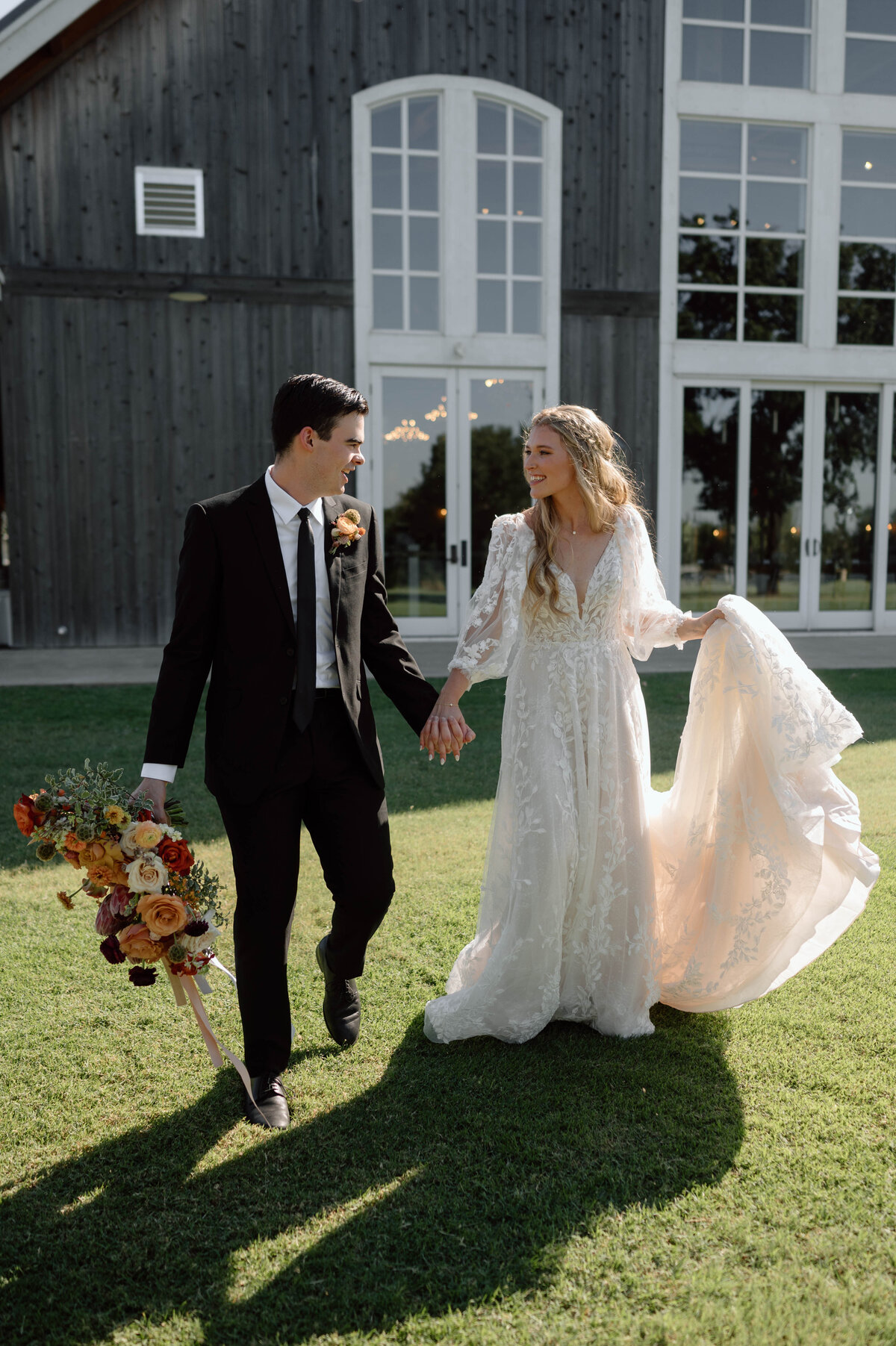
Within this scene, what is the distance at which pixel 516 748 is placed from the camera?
323cm

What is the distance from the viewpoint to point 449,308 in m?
11.7

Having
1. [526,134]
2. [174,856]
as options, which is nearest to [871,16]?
[526,134]

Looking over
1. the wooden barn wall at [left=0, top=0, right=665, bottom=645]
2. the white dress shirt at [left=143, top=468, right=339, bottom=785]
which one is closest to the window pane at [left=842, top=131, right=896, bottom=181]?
the wooden barn wall at [left=0, top=0, right=665, bottom=645]

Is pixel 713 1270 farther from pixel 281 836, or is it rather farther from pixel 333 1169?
pixel 281 836

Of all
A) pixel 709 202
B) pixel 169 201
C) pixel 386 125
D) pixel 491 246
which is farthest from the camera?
pixel 709 202

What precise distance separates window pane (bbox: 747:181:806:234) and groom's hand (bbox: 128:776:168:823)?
11.9 meters

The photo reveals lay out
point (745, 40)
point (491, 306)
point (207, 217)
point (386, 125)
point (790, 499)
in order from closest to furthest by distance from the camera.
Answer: point (207, 217) → point (386, 125) → point (491, 306) → point (745, 40) → point (790, 499)

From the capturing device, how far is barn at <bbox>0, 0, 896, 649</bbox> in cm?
1110

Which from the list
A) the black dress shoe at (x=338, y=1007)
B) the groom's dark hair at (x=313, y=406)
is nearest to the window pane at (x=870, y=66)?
the groom's dark hair at (x=313, y=406)

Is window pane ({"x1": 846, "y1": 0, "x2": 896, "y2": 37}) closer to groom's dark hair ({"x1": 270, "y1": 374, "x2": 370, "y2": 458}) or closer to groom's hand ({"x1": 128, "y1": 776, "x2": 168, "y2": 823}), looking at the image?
groom's dark hair ({"x1": 270, "y1": 374, "x2": 370, "y2": 458})

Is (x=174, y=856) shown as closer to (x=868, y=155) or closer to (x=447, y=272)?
(x=447, y=272)

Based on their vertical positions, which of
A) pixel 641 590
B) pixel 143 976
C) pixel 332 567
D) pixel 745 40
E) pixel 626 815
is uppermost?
pixel 745 40

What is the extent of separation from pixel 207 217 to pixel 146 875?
414 inches

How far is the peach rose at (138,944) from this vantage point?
2510 millimetres
